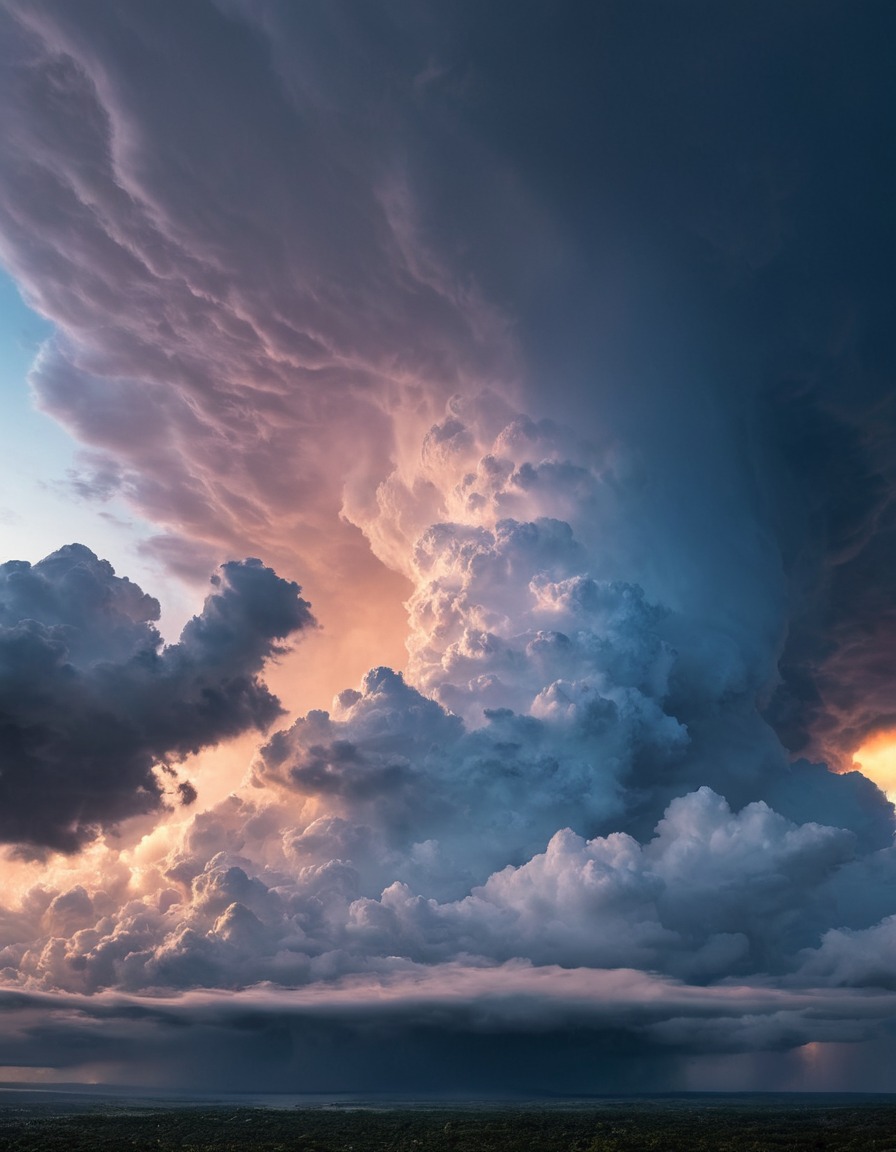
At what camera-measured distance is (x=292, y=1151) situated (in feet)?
655

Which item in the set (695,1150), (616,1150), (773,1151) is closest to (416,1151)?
(616,1150)

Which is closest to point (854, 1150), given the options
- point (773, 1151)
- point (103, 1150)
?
point (773, 1151)

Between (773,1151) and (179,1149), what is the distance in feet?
424

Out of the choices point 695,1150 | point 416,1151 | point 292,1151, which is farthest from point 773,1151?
point 292,1151

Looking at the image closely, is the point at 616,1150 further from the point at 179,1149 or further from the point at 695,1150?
the point at 179,1149

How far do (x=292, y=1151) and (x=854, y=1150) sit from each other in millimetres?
121190

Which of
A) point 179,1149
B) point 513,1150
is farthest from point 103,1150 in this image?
point 513,1150

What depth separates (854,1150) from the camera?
627 feet

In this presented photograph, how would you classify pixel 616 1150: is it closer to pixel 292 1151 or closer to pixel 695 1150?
pixel 695 1150

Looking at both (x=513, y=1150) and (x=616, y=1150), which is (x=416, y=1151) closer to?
(x=513, y=1150)

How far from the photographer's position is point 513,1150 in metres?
199

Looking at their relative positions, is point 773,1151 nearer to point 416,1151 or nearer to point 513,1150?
point 513,1150

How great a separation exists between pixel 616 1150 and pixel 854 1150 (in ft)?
164

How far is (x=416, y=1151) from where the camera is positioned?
654ft
